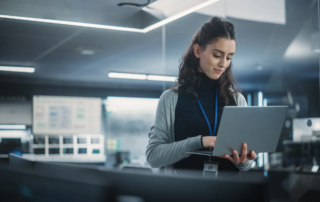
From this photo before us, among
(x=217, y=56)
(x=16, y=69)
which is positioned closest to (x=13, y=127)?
(x=16, y=69)

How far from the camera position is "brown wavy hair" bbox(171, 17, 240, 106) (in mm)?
1448

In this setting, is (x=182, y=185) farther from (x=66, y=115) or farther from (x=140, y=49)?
(x=66, y=115)

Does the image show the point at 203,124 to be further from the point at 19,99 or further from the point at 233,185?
the point at 19,99

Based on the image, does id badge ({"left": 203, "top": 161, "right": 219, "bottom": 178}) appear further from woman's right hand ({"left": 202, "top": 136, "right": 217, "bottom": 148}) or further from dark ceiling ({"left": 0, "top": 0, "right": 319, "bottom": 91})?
dark ceiling ({"left": 0, "top": 0, "right": 319, "bottom": 91})

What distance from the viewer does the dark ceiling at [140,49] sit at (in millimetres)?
3187

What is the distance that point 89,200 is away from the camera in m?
0.61

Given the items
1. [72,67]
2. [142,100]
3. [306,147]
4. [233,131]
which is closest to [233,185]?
[233,131]

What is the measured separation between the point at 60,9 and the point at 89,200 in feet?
9.35

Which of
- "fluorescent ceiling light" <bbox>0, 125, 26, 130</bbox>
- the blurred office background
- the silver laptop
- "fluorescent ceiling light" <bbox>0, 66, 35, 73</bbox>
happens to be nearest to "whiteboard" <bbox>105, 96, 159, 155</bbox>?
the blurred office background

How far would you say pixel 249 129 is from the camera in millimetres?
1287

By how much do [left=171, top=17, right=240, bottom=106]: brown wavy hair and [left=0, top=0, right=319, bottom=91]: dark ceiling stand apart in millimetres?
1101

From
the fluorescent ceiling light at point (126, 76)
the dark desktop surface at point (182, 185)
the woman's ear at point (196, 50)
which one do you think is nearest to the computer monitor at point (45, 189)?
the dark desktop surface at point (182, 185)

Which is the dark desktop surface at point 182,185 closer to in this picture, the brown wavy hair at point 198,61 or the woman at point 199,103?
the woman at point 199,103

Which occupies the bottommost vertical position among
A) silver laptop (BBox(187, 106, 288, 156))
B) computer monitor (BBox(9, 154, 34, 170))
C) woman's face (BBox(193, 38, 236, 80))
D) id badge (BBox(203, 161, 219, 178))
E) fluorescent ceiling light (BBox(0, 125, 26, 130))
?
fluorescent ceiling light (BBox(0, 125, 26, 130))
